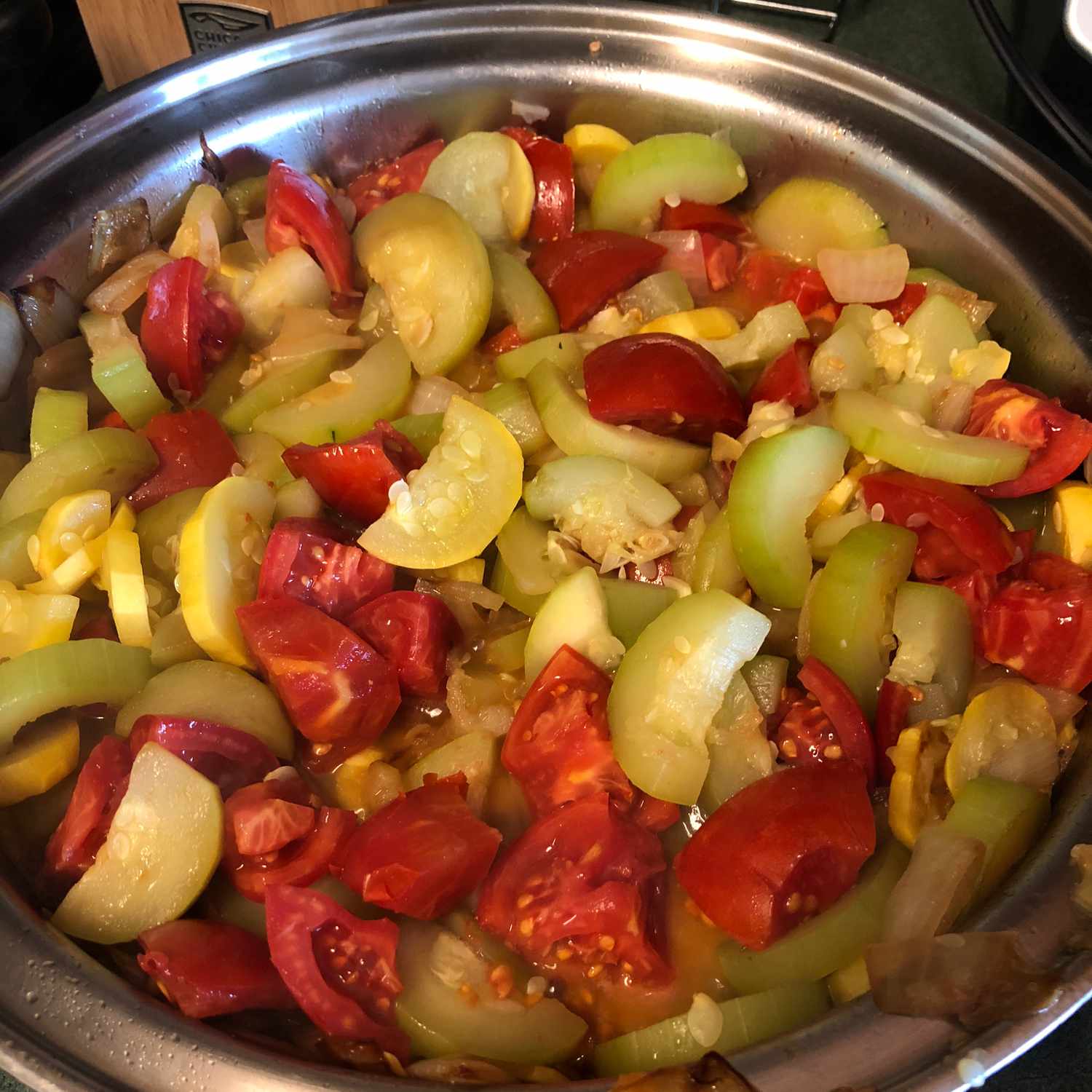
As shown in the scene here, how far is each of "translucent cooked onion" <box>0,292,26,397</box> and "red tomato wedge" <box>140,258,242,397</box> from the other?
205 millimetres

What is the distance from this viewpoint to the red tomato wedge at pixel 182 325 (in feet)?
5.57

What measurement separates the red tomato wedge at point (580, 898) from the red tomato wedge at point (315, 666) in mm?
304

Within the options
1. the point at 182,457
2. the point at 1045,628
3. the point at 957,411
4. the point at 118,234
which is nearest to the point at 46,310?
the point at 118,234

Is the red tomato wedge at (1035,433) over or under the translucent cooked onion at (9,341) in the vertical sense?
under

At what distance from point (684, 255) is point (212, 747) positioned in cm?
128

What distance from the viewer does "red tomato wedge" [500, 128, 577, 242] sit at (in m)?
1.96

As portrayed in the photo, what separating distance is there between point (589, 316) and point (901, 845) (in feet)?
3.58

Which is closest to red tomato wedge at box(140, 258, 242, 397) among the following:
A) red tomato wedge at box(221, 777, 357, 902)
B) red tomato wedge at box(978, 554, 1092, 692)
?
red tomato wedge at box(221, 777, 357, 902)

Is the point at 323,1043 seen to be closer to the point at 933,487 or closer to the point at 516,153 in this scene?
the point at 933,487

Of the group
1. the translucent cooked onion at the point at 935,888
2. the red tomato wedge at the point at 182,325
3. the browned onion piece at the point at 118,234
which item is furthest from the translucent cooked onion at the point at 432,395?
the translucent cooked onion at the point at 935,888

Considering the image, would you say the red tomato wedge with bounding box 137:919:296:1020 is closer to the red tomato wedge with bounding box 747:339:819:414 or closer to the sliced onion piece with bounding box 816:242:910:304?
the red tomato wedge with bounding box 747:339:819:414

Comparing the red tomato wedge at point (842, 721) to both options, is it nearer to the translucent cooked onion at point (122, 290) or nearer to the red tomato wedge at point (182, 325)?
the red tomato wedge at point (182, 325)

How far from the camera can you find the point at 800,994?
3.71 feet

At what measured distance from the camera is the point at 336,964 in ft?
3.75
